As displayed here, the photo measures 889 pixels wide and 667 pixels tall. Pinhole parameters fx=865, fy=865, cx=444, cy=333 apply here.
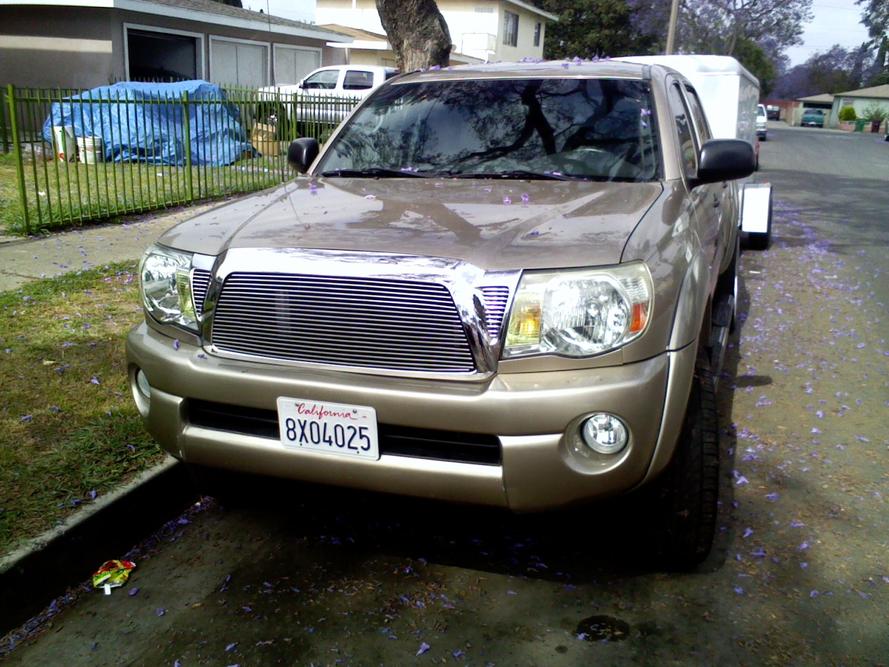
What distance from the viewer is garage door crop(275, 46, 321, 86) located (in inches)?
991

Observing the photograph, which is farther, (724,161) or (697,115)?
(697,115)

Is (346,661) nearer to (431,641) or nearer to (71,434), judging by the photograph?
(431,641)

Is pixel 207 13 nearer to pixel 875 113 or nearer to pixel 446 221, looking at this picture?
pixel 446 221

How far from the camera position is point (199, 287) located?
2908 mm

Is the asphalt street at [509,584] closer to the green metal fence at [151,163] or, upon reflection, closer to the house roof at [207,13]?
the green metal fence at [151,163]

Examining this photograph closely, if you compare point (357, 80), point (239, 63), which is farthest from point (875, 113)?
point (239, 63)

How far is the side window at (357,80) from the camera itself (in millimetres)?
21656

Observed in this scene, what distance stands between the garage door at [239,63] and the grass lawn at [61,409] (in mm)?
18057

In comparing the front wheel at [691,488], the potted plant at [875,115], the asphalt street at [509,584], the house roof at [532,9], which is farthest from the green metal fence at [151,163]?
the potted plant at [875,115]

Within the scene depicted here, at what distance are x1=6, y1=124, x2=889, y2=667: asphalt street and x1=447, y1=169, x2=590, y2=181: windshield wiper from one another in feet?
4.58

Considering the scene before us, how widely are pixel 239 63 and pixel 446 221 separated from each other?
22.5m

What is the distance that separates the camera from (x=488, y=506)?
2.68m

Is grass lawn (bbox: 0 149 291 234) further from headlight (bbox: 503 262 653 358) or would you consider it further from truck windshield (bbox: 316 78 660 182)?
headlight (bbox: 503 262 653 358)

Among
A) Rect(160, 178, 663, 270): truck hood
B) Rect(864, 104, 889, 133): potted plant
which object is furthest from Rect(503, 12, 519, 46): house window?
Rect(864, 104, 889, 133): potted plant
